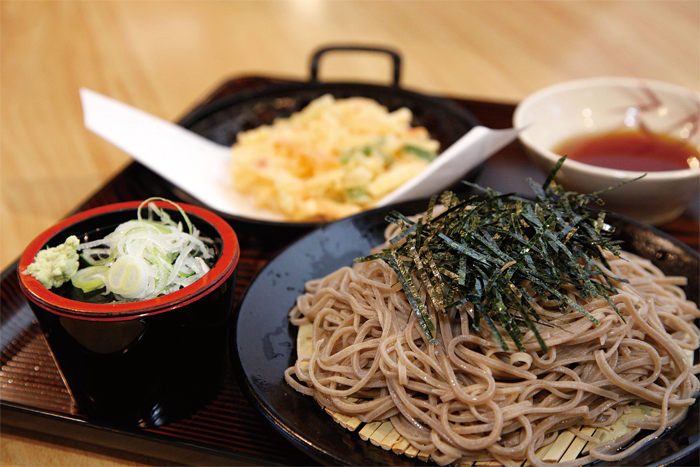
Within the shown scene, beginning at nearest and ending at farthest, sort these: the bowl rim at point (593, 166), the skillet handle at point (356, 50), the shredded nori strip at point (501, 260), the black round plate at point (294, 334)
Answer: the black round plate at point (294, 334), the shredded nori strip at point (501, 260), the bowl rim at point (593, 166), the skillet handle at point (356, 50)

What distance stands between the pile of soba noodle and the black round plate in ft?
0.13

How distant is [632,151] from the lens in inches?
82.1

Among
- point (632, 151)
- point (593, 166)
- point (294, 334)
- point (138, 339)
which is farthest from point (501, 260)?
point (632, 151)

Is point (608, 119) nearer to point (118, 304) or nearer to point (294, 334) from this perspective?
point (294, 334)

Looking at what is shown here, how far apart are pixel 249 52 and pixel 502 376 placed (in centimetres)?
315

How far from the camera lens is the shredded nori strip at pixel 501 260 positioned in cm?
116

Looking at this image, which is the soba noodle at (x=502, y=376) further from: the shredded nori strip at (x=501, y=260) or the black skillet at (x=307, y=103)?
the black skillet at (x=307, y=103)

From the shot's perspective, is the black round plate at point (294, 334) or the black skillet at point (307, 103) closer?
the black round plate at point (294, 334)

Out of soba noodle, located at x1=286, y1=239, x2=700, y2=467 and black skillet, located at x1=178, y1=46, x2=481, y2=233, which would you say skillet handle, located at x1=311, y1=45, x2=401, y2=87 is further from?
soba noodle, located at x1=286, y1=239, x2=700, y2=467

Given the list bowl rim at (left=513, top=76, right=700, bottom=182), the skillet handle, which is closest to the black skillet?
the skillet handle

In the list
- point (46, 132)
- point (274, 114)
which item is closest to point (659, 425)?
point (274, 114)

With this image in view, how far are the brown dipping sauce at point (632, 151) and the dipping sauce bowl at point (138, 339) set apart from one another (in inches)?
56.4

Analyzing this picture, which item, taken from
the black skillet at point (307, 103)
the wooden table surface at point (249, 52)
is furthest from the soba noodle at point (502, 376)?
the wooden table surface at point (249, 52)

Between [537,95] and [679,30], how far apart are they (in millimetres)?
2478
